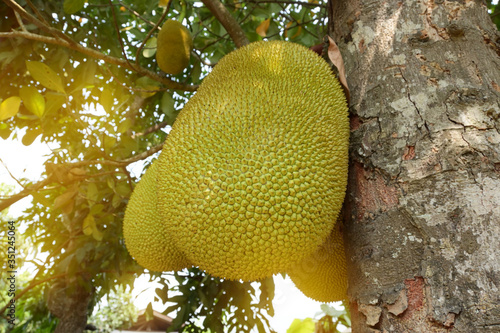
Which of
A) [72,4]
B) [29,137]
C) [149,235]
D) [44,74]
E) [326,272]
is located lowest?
[326,272]

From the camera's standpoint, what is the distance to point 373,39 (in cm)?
112

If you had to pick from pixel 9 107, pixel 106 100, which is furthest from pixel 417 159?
pixel 9 107

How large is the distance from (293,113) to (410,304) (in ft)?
1.83

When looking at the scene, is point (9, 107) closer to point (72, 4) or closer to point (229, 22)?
point (72, 4)

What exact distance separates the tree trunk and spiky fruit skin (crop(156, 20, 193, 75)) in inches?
35.8

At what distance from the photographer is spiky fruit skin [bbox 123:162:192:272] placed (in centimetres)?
127

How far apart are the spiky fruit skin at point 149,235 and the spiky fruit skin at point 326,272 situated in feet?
1.40

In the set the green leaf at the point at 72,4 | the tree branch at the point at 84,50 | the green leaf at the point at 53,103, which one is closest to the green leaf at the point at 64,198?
the green leaf at the point at 53,103

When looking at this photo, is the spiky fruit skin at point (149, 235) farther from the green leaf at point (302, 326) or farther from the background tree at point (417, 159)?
the green leaf at point (302, 326)

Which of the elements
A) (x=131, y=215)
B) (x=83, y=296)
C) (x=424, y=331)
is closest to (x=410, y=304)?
(x=424, y=331)

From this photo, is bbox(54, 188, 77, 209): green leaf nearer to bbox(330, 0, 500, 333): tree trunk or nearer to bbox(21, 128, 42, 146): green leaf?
bbox(21, 128, 42, 146): green leaf

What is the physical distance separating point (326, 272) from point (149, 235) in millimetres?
622

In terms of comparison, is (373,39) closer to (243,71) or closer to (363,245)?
(243,71)

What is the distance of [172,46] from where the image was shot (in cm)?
175
